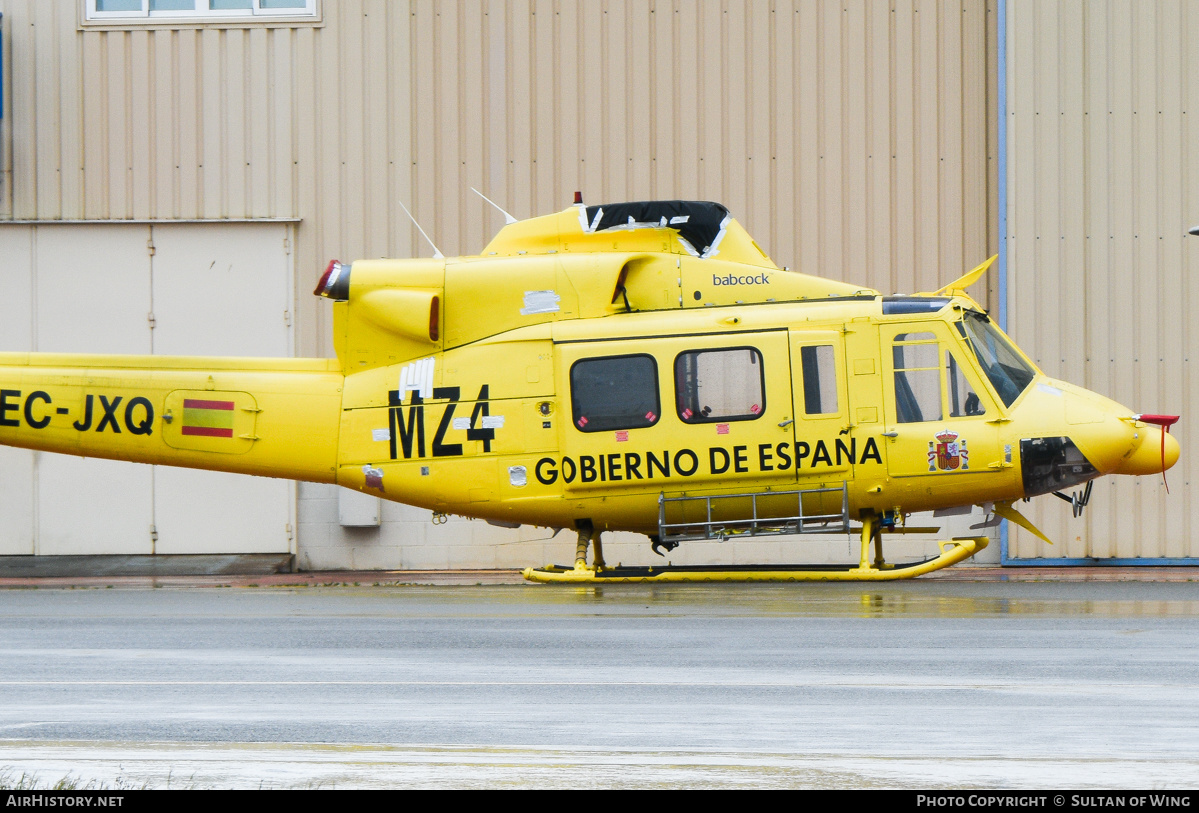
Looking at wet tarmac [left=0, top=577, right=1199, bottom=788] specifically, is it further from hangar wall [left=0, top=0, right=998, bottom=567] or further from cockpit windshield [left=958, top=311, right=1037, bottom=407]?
hangar wall [left=0, top=0, right=998, bottom=567]

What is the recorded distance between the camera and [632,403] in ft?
29.1

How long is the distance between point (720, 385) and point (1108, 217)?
635 cm

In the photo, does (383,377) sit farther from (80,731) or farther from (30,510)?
(30,510)

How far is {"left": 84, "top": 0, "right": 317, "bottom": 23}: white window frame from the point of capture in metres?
13.6

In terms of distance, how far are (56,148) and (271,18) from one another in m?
2.94

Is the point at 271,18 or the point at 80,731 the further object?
the point at 271,18

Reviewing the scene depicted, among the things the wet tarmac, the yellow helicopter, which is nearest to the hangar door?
the yellow helicopter

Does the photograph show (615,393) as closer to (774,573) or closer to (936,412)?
(774,573)

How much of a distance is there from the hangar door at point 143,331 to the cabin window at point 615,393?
569cm

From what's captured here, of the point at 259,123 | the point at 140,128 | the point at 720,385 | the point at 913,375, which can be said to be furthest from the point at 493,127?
the point at 913,375

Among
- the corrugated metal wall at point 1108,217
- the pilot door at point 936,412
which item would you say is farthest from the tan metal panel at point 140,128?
the corrugated metal wall at point 1108,217

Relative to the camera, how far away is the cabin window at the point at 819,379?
8.76 m

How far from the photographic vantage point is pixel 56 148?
44.8 ft
